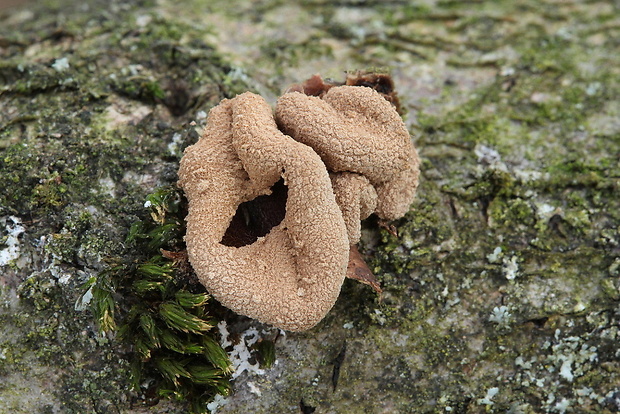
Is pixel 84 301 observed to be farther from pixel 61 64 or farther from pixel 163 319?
pixel 61 64

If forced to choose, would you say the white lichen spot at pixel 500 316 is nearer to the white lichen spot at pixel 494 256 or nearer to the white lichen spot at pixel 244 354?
the white lichen spot at pixel 494 256

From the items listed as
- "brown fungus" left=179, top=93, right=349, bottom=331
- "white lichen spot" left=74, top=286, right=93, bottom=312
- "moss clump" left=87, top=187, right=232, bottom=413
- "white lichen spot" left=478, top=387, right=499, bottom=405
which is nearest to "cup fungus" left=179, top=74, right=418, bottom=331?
"brown fungus" left=179, top=93, right=349, bottom=331

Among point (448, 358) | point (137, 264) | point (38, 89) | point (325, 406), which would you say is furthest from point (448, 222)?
point (38, 89)

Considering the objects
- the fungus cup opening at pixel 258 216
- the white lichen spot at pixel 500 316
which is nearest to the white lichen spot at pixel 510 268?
the white lichen spot at pixel 500 316

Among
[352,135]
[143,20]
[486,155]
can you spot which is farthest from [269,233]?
[143,20]

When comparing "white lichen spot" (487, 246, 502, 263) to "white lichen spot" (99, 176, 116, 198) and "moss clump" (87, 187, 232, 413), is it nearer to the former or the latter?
"moss clump" (87, 187, 232, 413)

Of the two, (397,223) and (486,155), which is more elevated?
(486,155)
